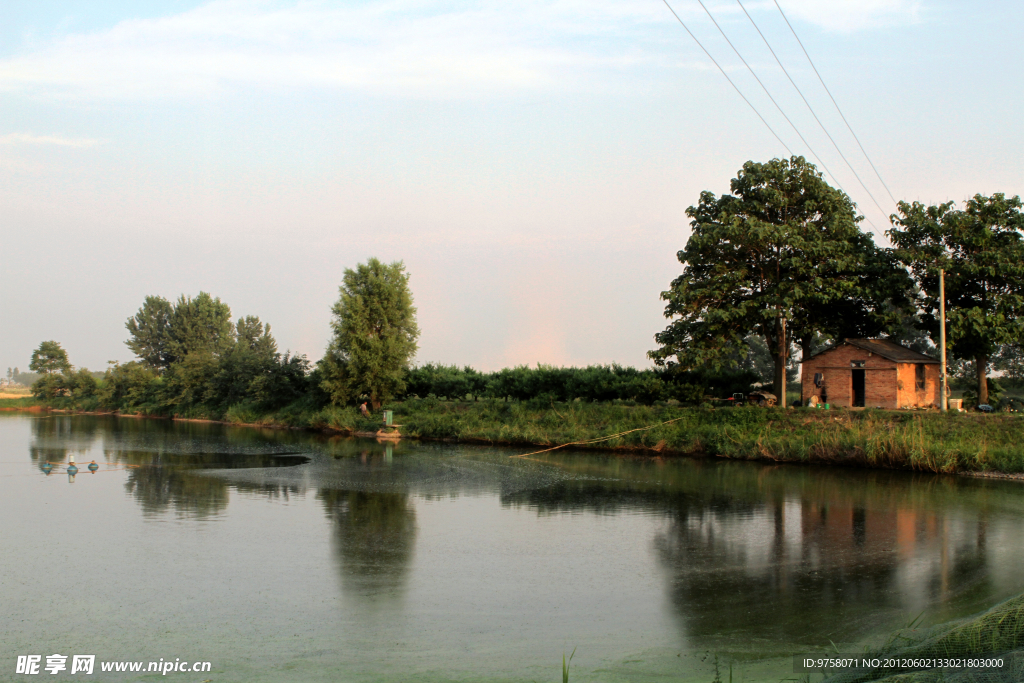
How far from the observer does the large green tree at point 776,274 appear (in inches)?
1173

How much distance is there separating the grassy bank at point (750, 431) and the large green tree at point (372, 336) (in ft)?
12.1

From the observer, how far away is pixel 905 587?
33.5 ft

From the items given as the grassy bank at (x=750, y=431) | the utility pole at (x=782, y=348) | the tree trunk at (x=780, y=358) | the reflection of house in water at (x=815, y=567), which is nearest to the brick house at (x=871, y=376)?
the tree trunk at (x=780, y=358)

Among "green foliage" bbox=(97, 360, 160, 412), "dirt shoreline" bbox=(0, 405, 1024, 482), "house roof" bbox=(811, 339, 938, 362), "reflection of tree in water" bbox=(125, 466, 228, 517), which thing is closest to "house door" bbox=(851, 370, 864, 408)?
"house roof" bbox=(811, 339, 938, 362)

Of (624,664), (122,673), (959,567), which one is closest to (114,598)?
(122,673)

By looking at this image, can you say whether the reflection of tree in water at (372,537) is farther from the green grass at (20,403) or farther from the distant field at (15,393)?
the distant field at (15,393)

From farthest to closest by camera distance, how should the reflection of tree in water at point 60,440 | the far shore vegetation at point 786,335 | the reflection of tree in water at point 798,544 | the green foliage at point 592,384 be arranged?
the green foliage at point 592,384
the reflection of tree in water at point 60,440
the far shore vegetation at point 786,335
the reflection of tree in water at point 798,544

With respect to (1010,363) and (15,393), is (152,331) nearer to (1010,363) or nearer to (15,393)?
(15,393)

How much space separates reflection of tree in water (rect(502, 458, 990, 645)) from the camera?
29.6 ft

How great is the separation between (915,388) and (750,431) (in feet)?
27.9

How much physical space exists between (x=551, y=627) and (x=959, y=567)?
672 cm

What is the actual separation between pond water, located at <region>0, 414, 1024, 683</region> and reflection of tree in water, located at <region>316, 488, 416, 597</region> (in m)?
0.06

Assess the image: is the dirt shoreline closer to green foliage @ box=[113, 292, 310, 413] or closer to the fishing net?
green foliage @ box=[113, 292, 310, 413]

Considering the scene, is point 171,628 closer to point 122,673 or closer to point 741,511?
point 122,673
